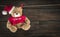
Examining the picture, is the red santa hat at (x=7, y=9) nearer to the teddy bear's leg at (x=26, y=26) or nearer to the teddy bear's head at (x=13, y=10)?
the teddy bear's head at (x=13, y=10)

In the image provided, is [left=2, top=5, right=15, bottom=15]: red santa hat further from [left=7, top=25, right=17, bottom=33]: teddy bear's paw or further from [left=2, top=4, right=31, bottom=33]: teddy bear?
[left=7, top=25, right=17, bottom=33]: teddy bear's paw

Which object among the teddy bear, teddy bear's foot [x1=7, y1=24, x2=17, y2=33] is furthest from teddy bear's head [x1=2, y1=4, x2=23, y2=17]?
teddy bear's foot [x1=7, y1=24, x2=17, y2=33]

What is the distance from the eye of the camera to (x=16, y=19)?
133 centimetres

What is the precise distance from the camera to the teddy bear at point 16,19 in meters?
1.32

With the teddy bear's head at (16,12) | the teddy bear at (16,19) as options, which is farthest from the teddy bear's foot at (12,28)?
the teddy bear's head at (16,12)

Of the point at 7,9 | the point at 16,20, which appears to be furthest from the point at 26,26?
the point at 7,9

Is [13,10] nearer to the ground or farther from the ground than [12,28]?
farther from the ground

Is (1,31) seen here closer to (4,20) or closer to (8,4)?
(4,20)

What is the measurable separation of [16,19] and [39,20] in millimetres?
191

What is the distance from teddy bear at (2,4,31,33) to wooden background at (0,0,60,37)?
29 mm

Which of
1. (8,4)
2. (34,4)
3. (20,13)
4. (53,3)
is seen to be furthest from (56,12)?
(8,4)

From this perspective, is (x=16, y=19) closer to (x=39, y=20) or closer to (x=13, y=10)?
(x=13, y=10)

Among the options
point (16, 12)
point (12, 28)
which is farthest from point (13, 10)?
point (12, 28)

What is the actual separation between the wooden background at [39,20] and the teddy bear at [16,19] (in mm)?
29
